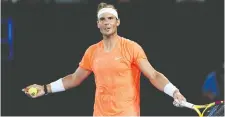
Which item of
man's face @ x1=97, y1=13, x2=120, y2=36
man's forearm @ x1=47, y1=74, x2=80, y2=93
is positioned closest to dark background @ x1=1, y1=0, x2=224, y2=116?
man's forearm @ x1=47, y1=74, x2=80, y2=93

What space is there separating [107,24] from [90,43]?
2922 mm

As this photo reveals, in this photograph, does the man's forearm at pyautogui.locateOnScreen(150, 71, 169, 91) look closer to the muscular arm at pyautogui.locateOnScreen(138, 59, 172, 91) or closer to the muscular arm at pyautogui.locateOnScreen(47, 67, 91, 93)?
the muscular arm at pyautogui.locateOnScreen(138, 59, 172, 91)

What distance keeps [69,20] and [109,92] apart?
3.04 meters

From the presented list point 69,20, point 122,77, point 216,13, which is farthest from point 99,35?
point 122,77

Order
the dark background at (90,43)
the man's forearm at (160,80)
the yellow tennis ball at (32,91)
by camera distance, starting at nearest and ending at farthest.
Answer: the man's forearm at (160,80)
the yellow tennis ball at (32,91)
the dark background at (90,43)

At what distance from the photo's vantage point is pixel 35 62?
29.5ft

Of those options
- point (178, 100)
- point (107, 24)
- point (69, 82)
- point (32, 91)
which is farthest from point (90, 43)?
point (178, 100)

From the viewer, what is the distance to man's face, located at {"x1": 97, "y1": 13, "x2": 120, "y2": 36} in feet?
19.3

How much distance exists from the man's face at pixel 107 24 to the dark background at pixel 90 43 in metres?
2.56

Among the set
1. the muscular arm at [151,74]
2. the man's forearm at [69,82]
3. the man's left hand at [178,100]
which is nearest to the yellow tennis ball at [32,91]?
the man's forearm at [69,82]

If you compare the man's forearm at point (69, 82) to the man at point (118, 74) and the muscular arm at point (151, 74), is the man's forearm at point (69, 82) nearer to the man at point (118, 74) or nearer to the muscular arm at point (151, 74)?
the man at point (118, 74)

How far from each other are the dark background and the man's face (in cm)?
256

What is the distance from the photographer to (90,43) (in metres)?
8.81

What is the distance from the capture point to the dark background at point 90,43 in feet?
28.1
